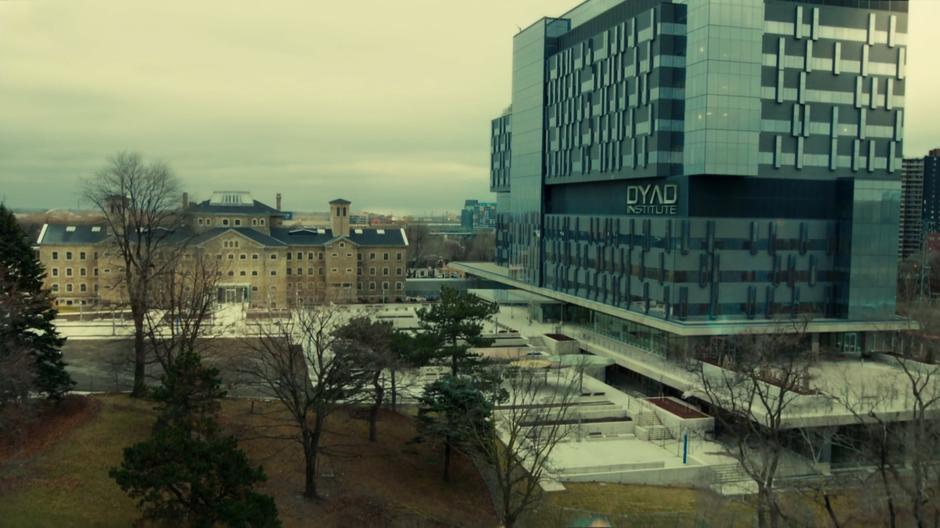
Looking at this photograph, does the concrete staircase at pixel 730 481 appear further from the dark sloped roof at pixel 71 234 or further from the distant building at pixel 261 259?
the dark sloped roof at pixel 71 234

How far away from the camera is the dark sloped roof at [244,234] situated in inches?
3073

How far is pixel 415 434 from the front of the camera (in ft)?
113

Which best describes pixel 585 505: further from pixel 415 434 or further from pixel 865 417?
pixel 865 417

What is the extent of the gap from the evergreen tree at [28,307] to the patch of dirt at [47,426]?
0.71 metres

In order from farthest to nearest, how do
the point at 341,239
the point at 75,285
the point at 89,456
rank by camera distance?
the point at 341,239, the point at 75,285, the point at 89,456

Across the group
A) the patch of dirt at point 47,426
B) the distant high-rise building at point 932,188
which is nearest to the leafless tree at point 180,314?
the patch of dirt at point 47,426

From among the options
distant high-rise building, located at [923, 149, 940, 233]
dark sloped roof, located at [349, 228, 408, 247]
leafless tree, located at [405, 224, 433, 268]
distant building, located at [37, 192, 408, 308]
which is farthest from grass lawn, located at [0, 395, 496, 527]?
distant high-rise building, located at [923, 149, 940, 233]

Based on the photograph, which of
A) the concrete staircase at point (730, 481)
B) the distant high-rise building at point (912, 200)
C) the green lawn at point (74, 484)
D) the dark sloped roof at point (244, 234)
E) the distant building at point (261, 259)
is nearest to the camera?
the green lawn at point (74, 484)

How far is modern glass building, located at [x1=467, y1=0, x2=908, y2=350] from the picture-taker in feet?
153

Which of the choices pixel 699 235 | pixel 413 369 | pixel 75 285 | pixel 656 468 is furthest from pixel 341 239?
pixel 656 468

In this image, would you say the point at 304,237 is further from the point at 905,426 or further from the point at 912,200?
the point at 912,200

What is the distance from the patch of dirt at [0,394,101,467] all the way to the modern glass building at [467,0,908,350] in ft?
108

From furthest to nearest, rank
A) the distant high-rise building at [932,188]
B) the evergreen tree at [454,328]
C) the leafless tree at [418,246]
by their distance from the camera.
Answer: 1. the leafless tree at [418,246]
2. the distant high-rise building at [932,188]
3. the evergreen tree at [454,328]

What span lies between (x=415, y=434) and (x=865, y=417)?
69.8 feet
